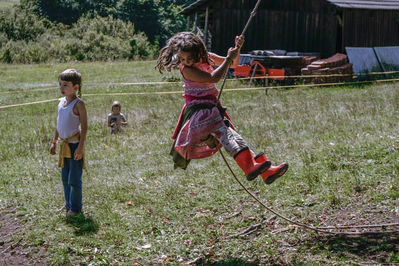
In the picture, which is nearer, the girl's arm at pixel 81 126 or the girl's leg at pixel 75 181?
the girl's arm at pixel 81 126

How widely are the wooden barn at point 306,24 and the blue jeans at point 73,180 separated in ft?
59.1

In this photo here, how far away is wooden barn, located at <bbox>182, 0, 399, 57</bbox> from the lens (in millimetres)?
22828

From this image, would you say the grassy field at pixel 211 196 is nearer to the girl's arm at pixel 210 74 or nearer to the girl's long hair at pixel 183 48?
the girl's arm at pixel 210 74

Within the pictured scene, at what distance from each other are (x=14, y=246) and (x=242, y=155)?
293cm

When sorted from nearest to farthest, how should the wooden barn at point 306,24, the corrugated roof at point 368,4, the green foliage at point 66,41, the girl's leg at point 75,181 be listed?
the girl's leg at point 75,181 < the corrugated roof at point 368,4 < the wooden barn at point 306,24 < the green foliage at point 66,41

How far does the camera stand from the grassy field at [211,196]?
5.46 m

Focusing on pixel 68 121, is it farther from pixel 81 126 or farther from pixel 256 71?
pixel 256 71

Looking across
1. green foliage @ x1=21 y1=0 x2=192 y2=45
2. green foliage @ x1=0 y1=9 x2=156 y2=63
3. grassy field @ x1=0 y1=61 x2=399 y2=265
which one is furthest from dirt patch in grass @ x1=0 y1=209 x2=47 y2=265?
green foliage @ x1=21 y1=0 x2=192 y2=45

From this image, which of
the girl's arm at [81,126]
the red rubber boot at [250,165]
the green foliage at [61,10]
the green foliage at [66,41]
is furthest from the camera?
the green foliage at [61,10]

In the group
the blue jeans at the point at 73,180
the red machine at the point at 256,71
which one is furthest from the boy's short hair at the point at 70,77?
the red machine at the point at 256,71

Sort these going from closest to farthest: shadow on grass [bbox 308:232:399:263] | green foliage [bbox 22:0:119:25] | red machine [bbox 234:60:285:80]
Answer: shadow on grass [bbox 308:232:399:263]
red machine [bbox 234:60:285:80]
green foliage [bbox 22:0:119:25]

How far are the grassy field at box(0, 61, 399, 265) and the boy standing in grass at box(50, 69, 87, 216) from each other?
0.53 metres

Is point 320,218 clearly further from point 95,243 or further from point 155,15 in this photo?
point 155,15

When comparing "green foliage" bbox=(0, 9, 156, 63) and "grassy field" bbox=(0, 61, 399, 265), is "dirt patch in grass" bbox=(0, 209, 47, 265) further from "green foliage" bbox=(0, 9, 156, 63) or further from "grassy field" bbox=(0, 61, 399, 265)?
"green foliage" bbox=(0, 9, 156, 63)
